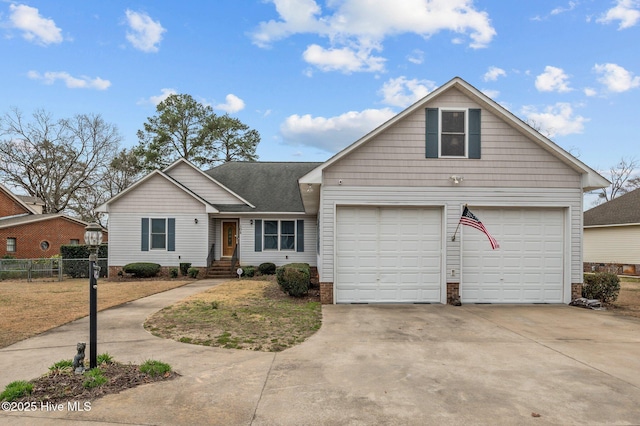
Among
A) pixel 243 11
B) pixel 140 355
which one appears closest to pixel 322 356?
pixel 140 355

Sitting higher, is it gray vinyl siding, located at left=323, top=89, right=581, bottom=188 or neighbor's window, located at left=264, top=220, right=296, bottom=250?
gray vinyl siding, located at left=323, top=89, right=581, bottom=188

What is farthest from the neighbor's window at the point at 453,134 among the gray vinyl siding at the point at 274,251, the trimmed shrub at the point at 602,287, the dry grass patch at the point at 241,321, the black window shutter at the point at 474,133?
the gray vinyl siding at the point at 274,251

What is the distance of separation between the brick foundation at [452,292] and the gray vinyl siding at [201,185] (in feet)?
41.3

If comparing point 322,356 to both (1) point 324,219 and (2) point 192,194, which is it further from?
(2) point 192,194

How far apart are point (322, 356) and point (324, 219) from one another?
5.05 meters

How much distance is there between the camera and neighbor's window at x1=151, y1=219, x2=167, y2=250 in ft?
60.0

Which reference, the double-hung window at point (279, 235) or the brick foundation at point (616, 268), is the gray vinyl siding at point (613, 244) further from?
the double-hung window at point (279, 235)

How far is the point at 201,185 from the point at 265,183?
359cm

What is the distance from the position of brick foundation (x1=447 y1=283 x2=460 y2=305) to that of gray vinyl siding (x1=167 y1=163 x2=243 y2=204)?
12580 mm

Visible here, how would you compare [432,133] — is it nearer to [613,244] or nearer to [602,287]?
[602,287]

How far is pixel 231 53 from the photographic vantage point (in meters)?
18.2

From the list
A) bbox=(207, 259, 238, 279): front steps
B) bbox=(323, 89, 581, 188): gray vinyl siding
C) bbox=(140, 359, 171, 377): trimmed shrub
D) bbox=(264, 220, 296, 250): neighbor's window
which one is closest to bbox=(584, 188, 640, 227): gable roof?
bbox=(323, 89, 581, 188): gray vinyl siding

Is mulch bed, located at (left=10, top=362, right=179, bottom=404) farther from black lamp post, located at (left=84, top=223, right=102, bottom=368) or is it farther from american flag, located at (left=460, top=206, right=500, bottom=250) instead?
american flag, located at (left=460, top=206, right=500, bottom=250)

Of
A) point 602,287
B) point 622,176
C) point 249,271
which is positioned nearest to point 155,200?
point 249,271
